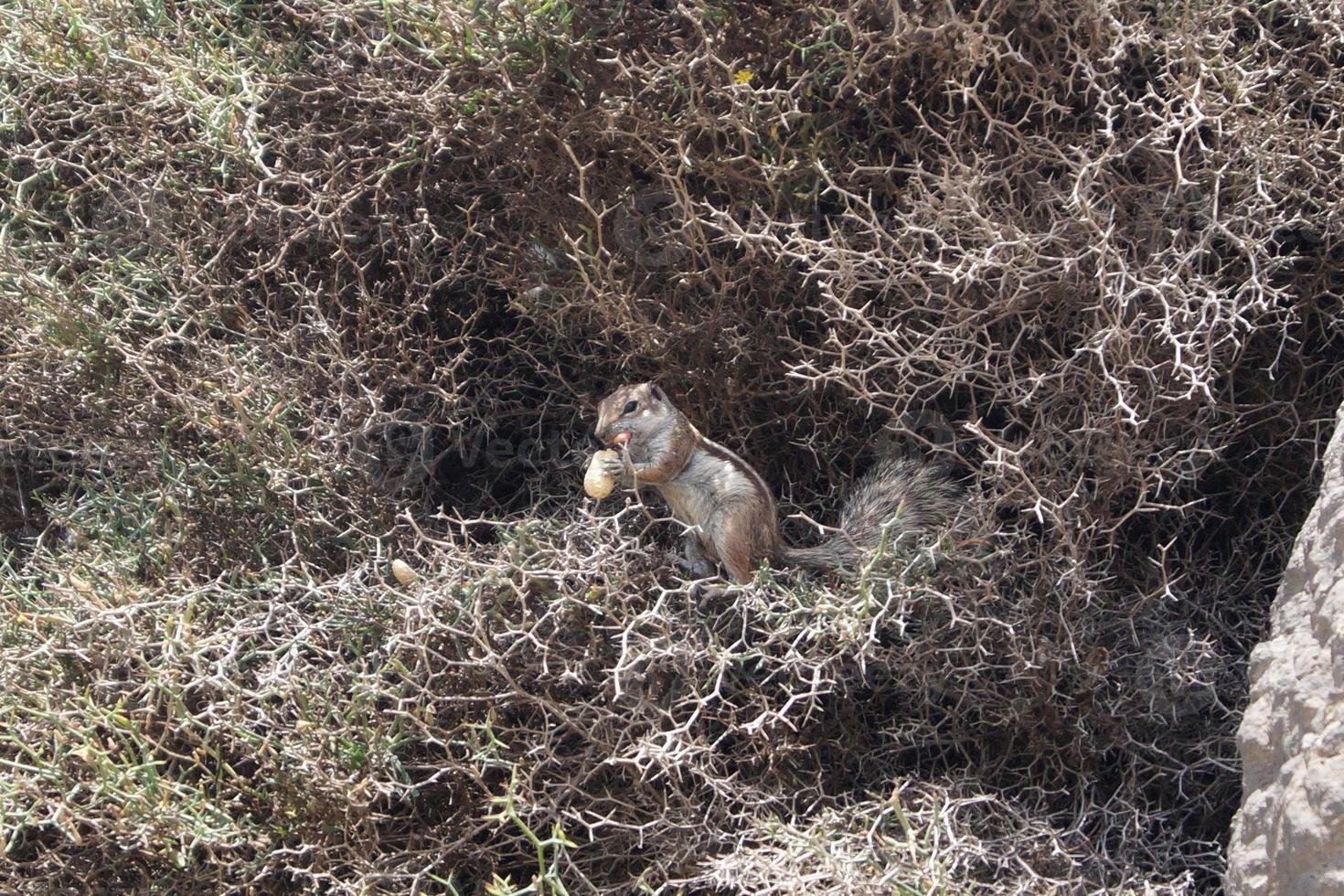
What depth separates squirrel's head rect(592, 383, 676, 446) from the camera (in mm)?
2412

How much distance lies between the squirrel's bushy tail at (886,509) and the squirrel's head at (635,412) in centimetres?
36

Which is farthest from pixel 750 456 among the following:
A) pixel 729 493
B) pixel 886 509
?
pixel 886 509

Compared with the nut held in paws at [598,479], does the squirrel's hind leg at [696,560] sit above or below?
below

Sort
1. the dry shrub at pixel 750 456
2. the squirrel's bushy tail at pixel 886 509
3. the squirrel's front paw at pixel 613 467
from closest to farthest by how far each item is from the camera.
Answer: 1. the dry shrub at pixel 750 456
2. the squirrel's bushy tail at pixel 886 509
3. the squirrel's front paw at pixel 613 467

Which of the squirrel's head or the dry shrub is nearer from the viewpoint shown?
the dry shrub

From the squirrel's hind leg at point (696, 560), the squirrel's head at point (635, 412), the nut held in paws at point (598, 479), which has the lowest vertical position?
the squirrel's hind leg at point (696, 560)

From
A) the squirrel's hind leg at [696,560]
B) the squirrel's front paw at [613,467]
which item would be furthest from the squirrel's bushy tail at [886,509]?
the squirrel's front paw at [613,467]

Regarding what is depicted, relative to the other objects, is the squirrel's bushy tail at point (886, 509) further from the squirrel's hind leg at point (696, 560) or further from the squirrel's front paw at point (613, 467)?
the squirrel's front paw at point (613, 467)

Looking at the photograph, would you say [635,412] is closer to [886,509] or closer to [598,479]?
[598,479]

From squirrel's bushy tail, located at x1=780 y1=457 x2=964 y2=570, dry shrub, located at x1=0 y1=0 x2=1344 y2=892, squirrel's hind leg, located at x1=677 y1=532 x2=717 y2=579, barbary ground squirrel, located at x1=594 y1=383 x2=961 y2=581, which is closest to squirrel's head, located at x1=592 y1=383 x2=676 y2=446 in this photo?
barbary ground squirrel, located at x1=594 y1=383 x2=961 y2=581

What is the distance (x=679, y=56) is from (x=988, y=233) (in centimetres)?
70

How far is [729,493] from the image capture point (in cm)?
238

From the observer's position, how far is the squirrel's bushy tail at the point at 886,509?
2283 mm

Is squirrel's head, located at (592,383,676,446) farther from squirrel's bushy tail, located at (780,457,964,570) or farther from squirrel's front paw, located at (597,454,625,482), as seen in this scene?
squirrel's bushy tail, located at (780,457,964,570)
